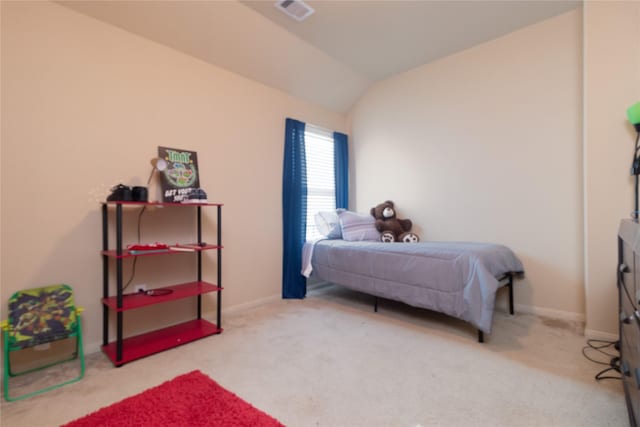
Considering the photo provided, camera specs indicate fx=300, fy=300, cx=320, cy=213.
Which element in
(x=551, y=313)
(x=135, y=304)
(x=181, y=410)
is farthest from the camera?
(x=551, y=313)

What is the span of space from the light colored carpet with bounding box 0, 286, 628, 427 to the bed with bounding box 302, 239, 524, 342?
0.83ft

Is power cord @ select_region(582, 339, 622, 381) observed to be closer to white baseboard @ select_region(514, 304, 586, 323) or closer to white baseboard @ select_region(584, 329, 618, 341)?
white baseboard @ select_region(584, 329, 618, 341)

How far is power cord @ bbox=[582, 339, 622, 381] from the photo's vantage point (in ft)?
5.70

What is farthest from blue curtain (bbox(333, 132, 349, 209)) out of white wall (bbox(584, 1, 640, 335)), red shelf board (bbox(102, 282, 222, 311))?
white wall (bbox(584, 1, 640, 335))

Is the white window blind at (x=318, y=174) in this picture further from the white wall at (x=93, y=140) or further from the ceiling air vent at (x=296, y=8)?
the ceiling air vent at (x=296, y=8)

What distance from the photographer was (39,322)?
1.80 meters

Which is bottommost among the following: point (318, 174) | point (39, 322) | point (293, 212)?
point (39, 322)

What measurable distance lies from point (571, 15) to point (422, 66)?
1.35 metres

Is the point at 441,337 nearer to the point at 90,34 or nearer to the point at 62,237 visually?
the point at 62,237

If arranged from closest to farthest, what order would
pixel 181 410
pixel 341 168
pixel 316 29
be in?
pixel 181 410
pixel 316 29
pixel 341 168

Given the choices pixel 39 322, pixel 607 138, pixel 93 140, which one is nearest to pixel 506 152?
pixel 607 138

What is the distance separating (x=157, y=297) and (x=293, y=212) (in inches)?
65.9

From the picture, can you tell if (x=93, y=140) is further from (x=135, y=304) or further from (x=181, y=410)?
(x=181, y=410)

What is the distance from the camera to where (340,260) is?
311 cm
